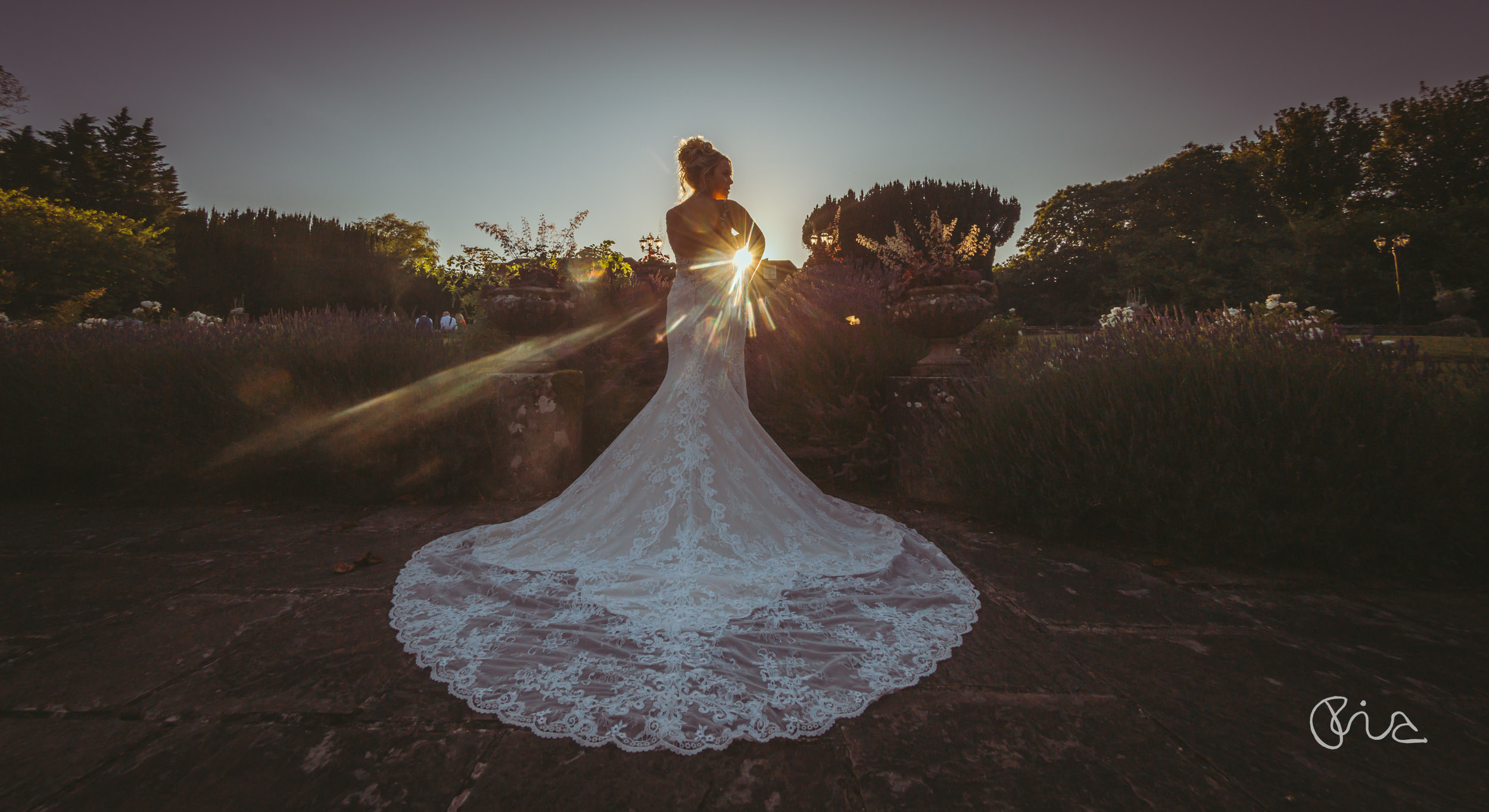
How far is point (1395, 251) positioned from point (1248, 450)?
1102 inches

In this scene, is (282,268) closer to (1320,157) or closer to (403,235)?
(403,235)

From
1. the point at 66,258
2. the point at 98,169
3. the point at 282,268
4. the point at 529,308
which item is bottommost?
the point at 529,308

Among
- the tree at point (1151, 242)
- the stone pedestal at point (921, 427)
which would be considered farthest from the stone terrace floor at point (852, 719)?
the tree at point (1151, 242)

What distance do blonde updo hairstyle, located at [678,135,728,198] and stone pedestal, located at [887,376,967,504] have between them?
2.28 m

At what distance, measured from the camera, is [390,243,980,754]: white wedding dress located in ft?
5.06

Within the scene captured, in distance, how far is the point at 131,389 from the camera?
4.21 metres

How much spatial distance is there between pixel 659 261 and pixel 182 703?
586 cm

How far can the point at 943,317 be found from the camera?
4699 millimetres

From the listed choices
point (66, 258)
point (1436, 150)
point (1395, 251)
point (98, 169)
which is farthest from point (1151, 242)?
point (98, 169)

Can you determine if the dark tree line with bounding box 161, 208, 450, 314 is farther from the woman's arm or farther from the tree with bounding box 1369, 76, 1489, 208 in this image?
the tree with bounding box 1369, 76, 1489, 208

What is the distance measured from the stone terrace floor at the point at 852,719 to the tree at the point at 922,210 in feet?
65.6

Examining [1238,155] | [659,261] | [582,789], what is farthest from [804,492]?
[1238,155]

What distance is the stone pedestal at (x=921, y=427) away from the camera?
4.06 meters
